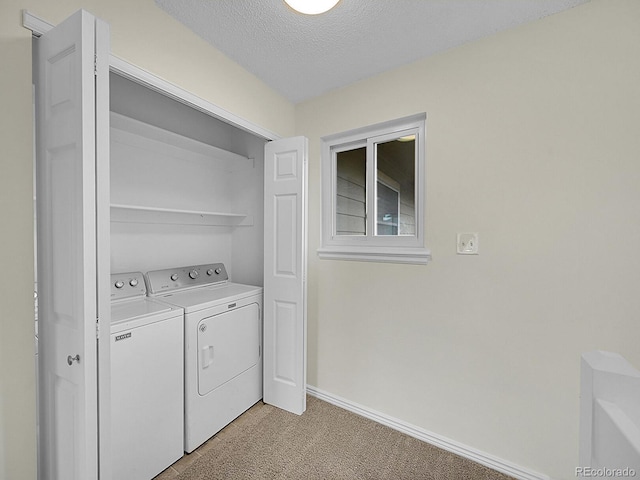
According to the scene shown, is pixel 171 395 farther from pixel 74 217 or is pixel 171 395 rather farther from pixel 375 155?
pixel 375 155

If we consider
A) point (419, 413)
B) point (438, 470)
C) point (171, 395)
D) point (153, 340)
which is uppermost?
point (153, 340)

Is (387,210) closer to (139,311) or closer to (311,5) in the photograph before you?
(311,5)

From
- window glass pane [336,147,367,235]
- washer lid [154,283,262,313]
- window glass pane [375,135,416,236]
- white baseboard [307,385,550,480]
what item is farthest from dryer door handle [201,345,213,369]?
window glass pane [375,135,416,236]

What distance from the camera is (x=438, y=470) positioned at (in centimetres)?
169

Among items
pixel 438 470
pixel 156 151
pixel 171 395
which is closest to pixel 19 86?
pixel 156 151

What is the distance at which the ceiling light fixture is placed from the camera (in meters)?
1.33

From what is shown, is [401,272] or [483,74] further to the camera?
[401,272]

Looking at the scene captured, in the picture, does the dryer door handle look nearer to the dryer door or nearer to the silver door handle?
the dryer door

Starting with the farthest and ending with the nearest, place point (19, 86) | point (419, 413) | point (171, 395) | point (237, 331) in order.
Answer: point (237, 331), point (419, 413), point (171, 395), point (19, 86)

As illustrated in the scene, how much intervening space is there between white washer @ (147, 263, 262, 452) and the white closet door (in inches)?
26.8

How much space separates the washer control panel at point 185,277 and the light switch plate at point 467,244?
1968 millimetres

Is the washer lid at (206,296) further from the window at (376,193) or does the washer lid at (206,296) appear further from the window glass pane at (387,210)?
the window glass pane at (387,210)

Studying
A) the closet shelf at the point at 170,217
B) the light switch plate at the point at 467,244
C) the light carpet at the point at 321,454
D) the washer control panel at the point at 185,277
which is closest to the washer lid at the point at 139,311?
the washer control panel at the point at 185,277

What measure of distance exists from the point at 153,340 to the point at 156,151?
4.87ft
